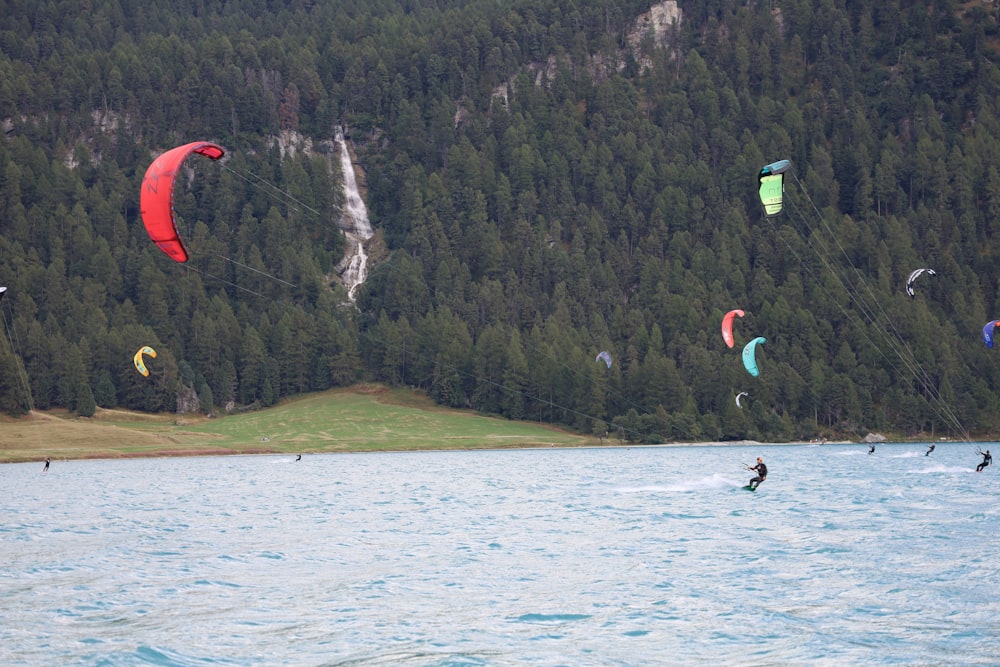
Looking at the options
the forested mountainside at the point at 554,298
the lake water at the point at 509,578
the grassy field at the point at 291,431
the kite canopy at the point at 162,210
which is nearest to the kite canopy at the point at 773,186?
the lake water at the point at 509,578

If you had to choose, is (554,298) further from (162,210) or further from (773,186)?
(162,210)

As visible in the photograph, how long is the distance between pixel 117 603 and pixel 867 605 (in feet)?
53.4

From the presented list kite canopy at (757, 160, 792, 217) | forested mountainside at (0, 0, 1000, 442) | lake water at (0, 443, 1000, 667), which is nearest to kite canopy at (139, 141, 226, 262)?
lake water at (0, 443, 1000, 667)

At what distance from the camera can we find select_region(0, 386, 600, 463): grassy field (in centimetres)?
10144

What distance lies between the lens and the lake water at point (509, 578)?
1984 centimetres

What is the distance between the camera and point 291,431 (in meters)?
122

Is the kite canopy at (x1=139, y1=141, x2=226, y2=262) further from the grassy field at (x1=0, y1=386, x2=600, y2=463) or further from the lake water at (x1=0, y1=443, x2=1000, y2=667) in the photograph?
the grassy field at (x1=0, y1=386, x2=600, y2=463)

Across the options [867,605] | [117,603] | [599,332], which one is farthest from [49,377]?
[867,605]

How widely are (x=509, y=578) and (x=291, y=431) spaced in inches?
3857

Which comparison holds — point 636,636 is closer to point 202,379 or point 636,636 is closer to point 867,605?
point 867,605

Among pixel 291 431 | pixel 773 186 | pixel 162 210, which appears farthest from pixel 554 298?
pixel 162 210

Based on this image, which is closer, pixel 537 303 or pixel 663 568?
pixel 663 568

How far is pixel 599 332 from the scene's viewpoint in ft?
494

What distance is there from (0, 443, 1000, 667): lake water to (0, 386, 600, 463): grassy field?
5111 cm
